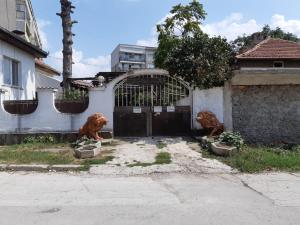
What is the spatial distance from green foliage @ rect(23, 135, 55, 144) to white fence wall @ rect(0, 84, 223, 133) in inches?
10.8

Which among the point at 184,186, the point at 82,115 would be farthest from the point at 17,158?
the point at 184,186

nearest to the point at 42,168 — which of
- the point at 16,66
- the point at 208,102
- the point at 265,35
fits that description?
the point at 208,102

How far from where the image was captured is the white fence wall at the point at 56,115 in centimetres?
1429

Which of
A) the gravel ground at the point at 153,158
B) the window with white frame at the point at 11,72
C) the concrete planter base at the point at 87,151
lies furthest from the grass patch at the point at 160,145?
the window with white frame at the point at 11,72

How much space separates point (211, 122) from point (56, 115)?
525cm

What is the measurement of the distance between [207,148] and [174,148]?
1001 millimetres

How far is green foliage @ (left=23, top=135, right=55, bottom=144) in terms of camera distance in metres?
14.0

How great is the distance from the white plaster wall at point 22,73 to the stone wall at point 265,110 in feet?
27.2

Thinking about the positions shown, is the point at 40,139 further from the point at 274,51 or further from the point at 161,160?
the point at 274,51

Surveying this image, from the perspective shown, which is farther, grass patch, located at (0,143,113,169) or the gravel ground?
grass patch, located at (0,143,113,169)

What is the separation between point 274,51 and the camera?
30.1m

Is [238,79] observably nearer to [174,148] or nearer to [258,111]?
[258,111]

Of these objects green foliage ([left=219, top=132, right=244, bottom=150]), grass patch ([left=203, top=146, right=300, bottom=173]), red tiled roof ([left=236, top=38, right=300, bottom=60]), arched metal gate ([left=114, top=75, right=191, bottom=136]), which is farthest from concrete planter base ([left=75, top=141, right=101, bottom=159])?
red tiled roof ([left=236, top=38, right=300, bottom=60])

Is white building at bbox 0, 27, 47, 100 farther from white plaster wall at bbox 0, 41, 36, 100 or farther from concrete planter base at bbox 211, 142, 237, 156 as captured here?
concrete planter base at bbox 211, 142, 237, 156
